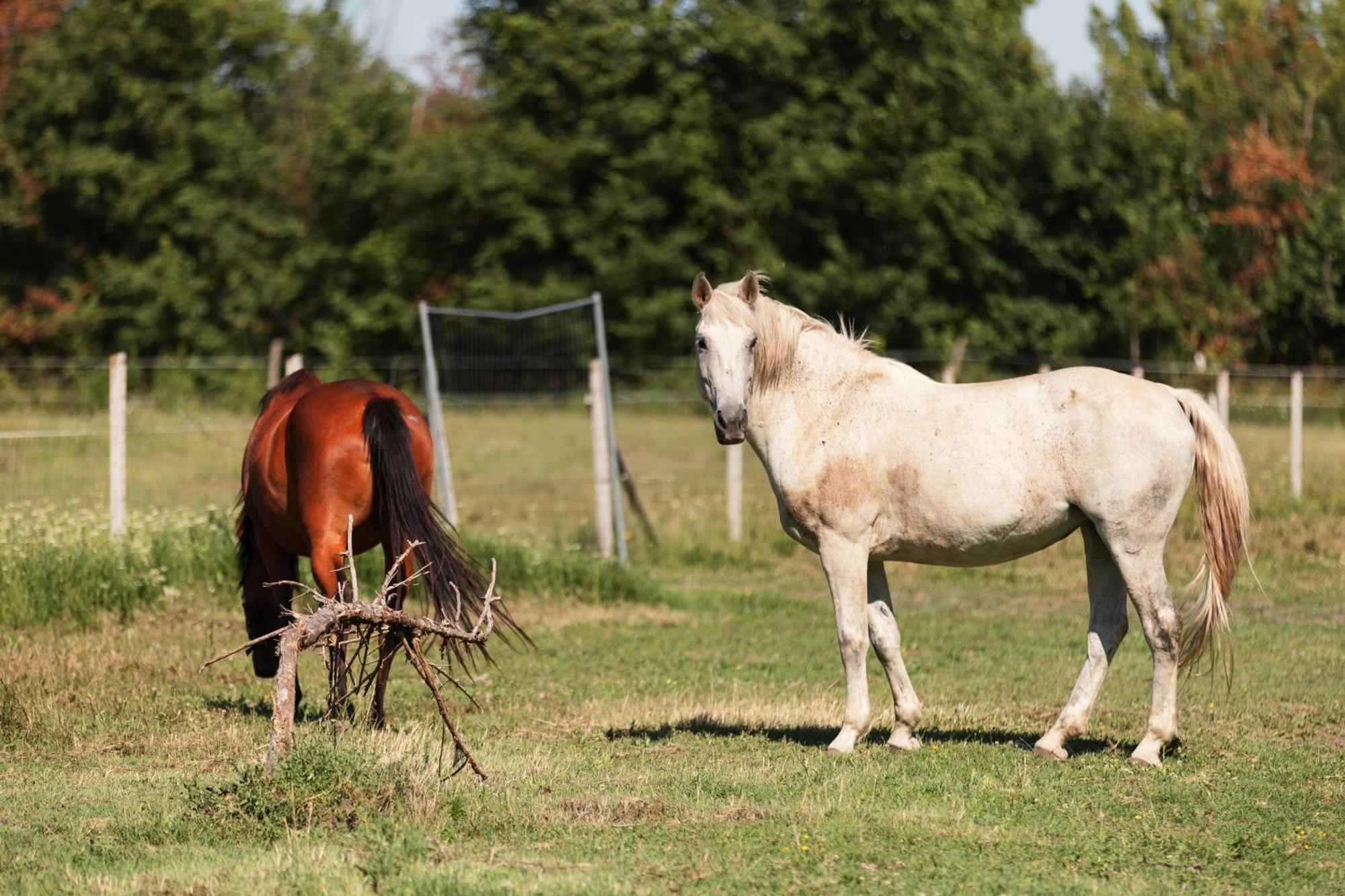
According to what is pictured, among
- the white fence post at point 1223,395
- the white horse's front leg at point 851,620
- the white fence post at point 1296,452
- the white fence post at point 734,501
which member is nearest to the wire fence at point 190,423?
the white fence post at point 1296,452

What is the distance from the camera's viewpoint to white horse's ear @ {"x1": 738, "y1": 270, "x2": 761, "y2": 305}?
712 centimetres

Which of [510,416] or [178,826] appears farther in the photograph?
[510,416]

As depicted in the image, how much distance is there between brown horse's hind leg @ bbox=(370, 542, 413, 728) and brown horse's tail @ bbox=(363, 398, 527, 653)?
151 mm

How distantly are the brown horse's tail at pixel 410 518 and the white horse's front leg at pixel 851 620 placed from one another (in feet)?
5.18

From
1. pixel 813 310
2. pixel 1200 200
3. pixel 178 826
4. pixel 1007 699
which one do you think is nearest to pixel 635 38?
pixel 813 310

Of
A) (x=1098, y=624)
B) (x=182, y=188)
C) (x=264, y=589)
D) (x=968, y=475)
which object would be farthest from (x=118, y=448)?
(x=182, y=188)

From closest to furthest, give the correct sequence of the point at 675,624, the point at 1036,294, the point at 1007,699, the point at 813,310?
the point at 1007,699 < the point at 675,624 < the point at 813,310 < the point at 1036,294

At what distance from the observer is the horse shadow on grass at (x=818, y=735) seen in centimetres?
734

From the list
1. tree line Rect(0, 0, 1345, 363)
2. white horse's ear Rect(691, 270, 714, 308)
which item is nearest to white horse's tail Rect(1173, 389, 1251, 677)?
white horse's ear Rect(691, 270, 714, 308)

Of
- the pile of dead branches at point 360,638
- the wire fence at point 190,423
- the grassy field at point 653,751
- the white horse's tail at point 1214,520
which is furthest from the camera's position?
the wire fence at point 190,423

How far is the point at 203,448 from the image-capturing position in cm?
1453

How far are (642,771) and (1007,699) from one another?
10.00 ft

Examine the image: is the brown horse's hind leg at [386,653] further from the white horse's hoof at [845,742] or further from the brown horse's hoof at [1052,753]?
the brown horse's hoof at [1052,753]

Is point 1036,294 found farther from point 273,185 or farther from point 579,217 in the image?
point 273,185
